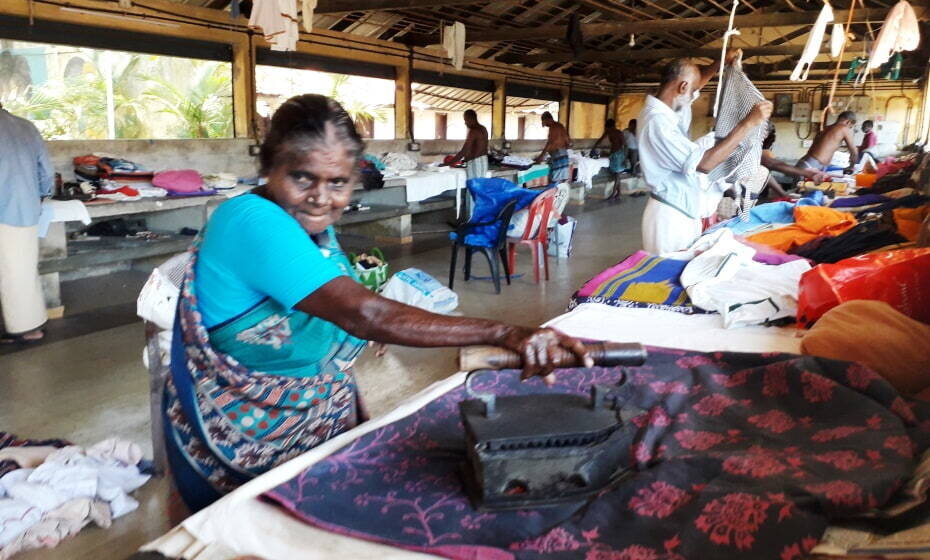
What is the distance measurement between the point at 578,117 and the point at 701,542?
18.0 m

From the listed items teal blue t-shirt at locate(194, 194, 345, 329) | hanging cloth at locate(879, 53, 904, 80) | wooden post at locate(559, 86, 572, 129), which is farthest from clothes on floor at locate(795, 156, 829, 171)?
wooden post at locate(559, 86, 572, 129)

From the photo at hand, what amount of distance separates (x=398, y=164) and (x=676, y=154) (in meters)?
6.23

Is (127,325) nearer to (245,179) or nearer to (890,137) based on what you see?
(245,179)

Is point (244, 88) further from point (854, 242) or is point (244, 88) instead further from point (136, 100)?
point (854, 242)

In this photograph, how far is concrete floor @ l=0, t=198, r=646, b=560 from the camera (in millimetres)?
2734

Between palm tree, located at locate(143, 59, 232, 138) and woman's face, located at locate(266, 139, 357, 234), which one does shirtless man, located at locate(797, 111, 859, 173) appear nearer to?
palm tree, located at locate(143, 59, 232, 138)

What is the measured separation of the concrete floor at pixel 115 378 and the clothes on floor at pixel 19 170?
902 mm

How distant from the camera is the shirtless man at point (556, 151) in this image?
11.9m

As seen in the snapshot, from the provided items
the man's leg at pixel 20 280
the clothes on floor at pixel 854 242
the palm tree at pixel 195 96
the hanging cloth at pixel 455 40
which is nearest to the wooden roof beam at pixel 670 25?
the hanging cloth at pixel 455 40

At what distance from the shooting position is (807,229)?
171 inches

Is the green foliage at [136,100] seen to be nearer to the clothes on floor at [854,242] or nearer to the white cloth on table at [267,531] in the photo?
the white cloth on table at [267,531]

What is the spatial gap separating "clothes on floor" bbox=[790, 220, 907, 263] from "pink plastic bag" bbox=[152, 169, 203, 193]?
5363mm

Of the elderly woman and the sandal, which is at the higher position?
the elderly woman

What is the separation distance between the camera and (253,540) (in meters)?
1.32
